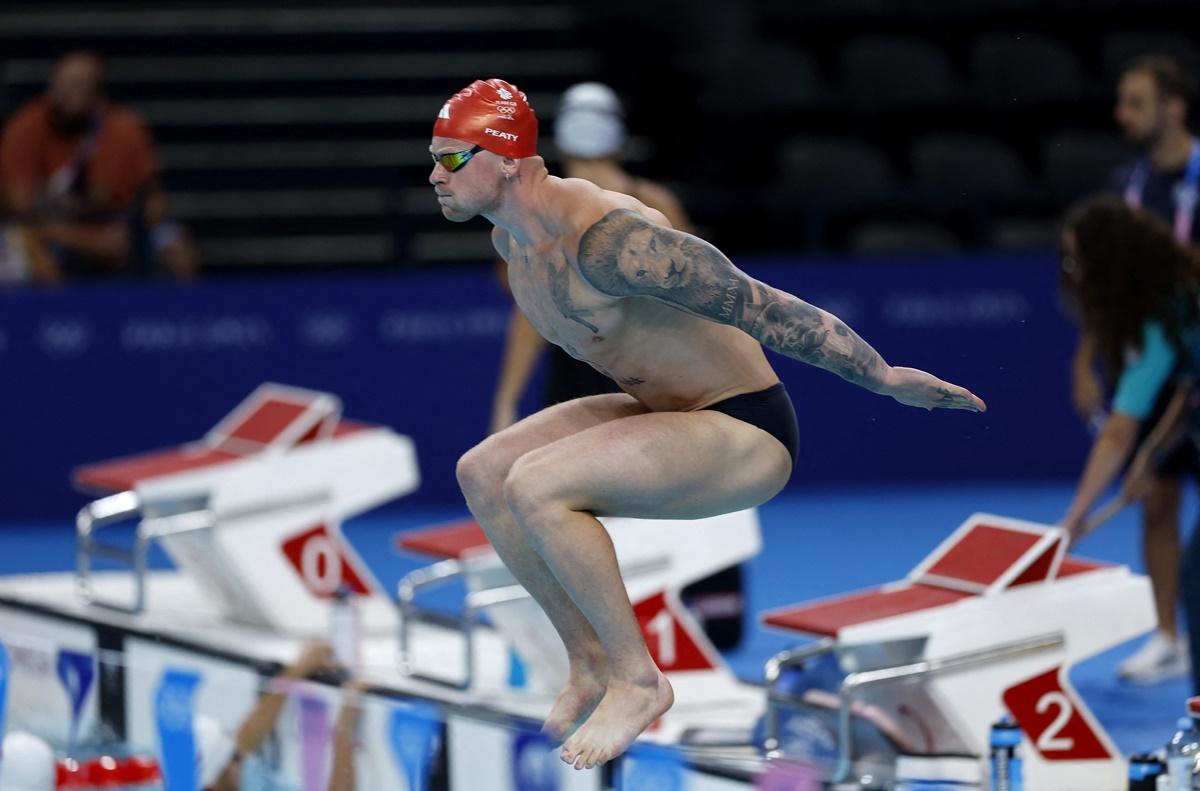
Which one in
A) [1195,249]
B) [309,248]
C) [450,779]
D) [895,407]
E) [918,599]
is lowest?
[450,779]

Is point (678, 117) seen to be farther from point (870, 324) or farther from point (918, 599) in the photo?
point (918, 599)

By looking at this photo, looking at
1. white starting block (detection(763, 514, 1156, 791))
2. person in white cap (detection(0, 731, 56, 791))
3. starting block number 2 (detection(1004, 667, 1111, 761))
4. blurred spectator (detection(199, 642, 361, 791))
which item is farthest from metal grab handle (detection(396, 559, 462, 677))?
starting block number 2 (detection(1004, 667, 1111, 761))

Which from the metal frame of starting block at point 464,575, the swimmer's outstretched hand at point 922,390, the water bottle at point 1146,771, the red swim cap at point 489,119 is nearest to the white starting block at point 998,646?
the water bottle at point 1146,771

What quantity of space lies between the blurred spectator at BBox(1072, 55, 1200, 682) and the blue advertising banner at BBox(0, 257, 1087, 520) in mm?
2717

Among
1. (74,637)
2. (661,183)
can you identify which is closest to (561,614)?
(74,637)

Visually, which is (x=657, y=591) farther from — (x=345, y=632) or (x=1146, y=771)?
(x=1146, y=771)

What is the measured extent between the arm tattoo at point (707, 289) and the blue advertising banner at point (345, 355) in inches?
257

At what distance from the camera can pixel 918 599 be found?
5.67 m

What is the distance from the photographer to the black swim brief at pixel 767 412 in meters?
3.96

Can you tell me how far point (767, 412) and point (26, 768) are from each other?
2.42 metres

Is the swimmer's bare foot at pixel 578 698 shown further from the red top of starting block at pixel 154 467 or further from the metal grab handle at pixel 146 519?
the red top of starting block at pixel 154 467

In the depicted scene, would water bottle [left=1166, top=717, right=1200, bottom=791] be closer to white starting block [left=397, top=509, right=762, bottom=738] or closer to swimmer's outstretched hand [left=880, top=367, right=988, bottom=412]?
swimmer's outstretched hand [left=880, top=367, right=988, bottom=412]

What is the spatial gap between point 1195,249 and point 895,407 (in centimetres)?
236

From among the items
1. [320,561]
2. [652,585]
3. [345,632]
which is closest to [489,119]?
[652,585]
